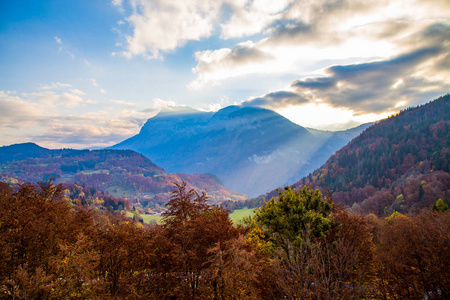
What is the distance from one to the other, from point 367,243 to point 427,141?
214 meters

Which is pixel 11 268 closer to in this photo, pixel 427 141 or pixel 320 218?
pixel 320 218

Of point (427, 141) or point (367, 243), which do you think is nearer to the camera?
point (367, 243)

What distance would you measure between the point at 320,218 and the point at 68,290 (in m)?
21.6

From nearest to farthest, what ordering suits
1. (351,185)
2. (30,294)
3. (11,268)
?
(30,294)
(11,268)
(351,185)

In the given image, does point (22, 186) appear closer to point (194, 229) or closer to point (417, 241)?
point (194, 229)

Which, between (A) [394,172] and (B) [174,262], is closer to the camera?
(B) [174,262]

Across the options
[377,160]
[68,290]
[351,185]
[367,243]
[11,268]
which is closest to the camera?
[68,290]

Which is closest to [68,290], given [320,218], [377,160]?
[320,218]

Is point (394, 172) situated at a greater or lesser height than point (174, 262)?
lesser

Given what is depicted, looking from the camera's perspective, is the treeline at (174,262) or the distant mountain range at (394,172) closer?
the treeline at (174,262)

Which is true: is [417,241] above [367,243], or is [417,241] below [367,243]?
above

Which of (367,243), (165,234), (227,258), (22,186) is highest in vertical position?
(22,186)

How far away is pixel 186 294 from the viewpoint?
16.3 metres

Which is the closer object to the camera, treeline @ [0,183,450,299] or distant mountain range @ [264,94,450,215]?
treeline @ [0,183,450,299]
